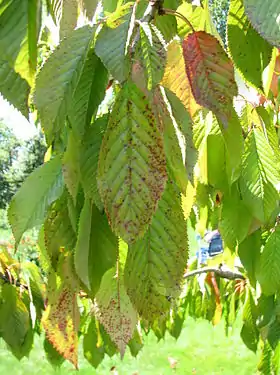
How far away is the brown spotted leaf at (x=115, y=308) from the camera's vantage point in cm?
53

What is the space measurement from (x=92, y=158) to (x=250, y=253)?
0.65 meters

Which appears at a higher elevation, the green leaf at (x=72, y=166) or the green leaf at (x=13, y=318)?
the green leaf at (x=72, y=166)

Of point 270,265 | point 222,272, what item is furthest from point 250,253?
point 222,272

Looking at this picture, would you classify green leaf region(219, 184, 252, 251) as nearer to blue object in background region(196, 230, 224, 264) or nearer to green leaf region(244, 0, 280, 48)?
green leaf region(244, 0, 280, 48)

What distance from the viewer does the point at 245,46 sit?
63cm

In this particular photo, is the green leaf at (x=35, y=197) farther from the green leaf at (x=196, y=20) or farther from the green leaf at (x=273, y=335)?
the green leaf at (x=273, y=335)

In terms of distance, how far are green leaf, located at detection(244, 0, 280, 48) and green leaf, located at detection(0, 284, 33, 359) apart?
1.10m

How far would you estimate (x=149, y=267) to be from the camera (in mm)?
434

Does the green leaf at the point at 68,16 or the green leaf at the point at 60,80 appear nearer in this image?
the green leaf at the point at 60,80

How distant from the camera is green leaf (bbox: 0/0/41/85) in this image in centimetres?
43

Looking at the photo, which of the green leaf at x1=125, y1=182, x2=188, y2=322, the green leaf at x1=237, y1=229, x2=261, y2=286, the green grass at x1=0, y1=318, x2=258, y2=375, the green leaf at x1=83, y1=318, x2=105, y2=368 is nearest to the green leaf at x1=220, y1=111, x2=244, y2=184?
the green leaf at x1=125, y1=182, x2=188, y2=322

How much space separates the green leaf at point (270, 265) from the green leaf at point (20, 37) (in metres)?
0.78

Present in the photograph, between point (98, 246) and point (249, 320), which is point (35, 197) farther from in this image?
point (249, 320)

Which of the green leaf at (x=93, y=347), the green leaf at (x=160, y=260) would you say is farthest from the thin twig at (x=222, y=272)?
the green leaf at (x=160, y=260)
